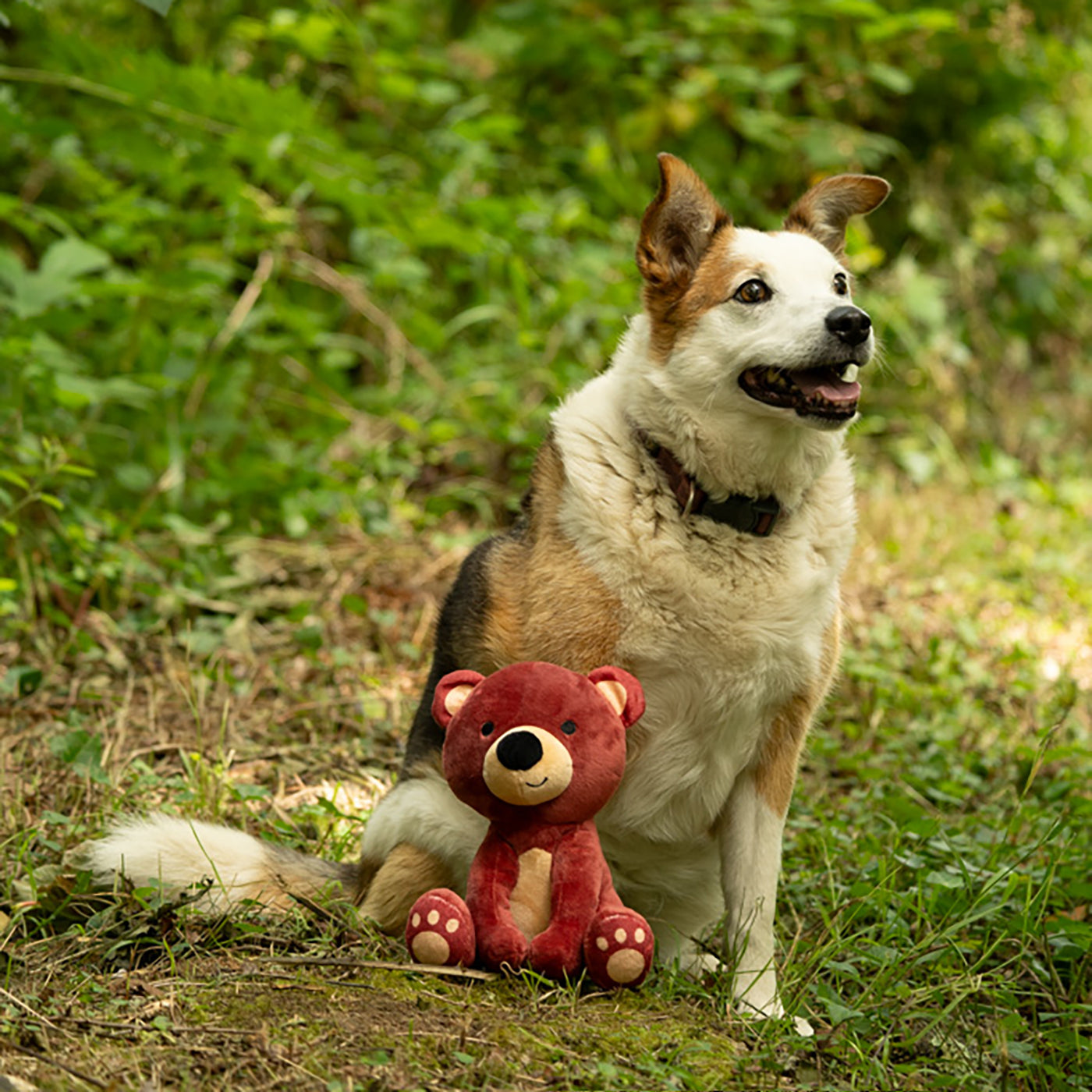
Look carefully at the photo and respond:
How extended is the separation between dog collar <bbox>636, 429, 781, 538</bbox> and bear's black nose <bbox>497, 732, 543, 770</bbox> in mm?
751

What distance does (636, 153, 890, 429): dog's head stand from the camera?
2.88 metres

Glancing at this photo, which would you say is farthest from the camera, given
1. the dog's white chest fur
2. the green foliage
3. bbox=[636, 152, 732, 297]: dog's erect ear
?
the green foliage

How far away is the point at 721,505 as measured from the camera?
9.68 ft

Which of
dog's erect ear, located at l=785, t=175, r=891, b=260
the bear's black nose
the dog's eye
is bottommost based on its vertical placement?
the bear's black nose

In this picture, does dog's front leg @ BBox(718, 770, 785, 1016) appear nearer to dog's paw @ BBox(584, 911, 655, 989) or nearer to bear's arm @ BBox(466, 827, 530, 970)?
dog's paw @ BBox(584, 911, 655, 989)

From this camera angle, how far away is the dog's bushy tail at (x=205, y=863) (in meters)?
2.86

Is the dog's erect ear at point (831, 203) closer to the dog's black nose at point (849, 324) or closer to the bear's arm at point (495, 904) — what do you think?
the dog's black nose at point (849, 324)

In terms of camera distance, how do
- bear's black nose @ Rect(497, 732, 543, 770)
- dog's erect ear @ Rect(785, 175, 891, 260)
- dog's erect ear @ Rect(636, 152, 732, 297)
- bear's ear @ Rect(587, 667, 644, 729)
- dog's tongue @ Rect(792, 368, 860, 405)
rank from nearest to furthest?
bear's black nose @ Rect(497, 732, 543, 770)
bear's ear @ Rect(587, 667, 644, 729)
dog's tongue @ Rect(792, 368, 860, 405)
dog's erect ear @ Rect(636, 152, 732, 297)
dog's erect ear @ Rect(785, 175, 891, 260)

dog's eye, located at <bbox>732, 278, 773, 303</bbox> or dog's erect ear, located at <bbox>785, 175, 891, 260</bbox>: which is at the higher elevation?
dog's erect ear, located at <bbox>785, 175, 891, 260</bbox>

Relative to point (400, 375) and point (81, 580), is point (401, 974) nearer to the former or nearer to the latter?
point (81, 580)

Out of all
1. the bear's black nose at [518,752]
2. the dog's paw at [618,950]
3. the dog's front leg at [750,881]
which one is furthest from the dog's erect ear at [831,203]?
the dog's paw at [618,950]

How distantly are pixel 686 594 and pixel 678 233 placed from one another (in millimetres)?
965

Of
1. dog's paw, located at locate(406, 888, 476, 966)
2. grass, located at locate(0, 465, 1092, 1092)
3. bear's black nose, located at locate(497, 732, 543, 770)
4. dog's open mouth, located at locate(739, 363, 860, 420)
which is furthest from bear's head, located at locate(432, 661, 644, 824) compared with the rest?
dog's open mouth, located at locate(739, 363, 860, 420)

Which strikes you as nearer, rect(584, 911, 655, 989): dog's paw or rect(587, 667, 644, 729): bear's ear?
rect(584, 911, 655, 989): dog's paw
